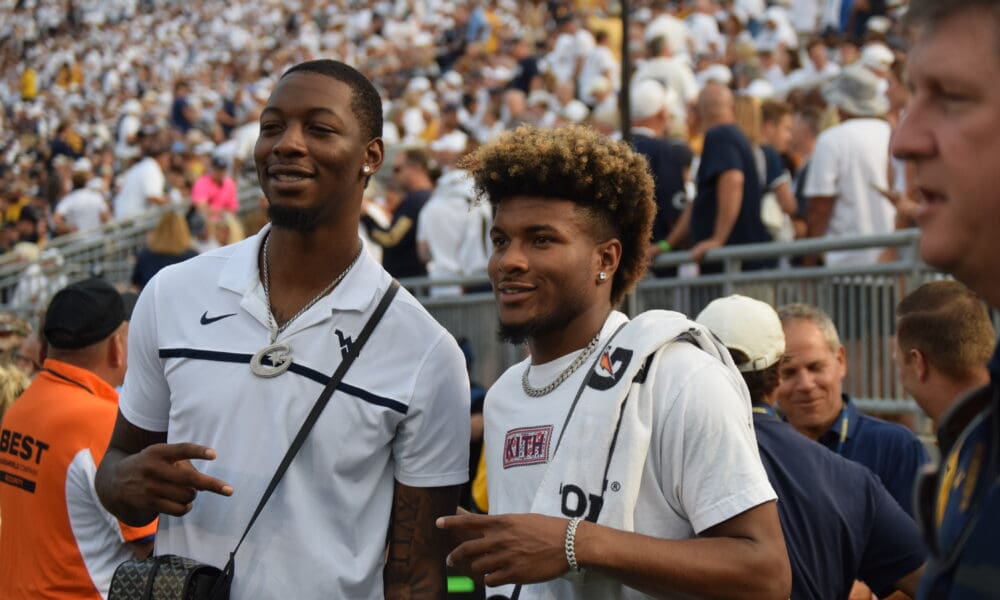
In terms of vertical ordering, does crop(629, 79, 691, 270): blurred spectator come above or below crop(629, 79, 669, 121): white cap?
below

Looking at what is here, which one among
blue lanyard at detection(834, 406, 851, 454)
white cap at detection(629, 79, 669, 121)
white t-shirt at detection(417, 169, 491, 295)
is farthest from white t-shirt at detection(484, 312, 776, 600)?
white t-shirt at detection(417, 169, 491, 295)

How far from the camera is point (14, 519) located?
4.77m

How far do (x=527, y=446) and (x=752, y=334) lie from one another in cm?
102

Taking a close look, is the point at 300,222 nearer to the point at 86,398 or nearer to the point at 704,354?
the point at 704,354

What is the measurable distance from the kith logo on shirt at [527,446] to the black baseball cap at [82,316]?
229 centimetres

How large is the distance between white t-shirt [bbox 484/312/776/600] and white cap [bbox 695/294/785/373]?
0.88 m

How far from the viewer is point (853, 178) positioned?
337 inches

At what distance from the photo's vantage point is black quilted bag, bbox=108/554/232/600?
329cm

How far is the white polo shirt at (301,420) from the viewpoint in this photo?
3398mm

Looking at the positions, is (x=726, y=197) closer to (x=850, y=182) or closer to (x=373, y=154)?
(x=850, y=182)

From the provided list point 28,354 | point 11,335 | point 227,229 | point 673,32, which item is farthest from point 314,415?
point 673,32

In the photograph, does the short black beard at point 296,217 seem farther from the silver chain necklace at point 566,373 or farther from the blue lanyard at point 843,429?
the blue lanyard at point 843,429

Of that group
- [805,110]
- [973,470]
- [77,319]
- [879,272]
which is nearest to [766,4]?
[805,110]

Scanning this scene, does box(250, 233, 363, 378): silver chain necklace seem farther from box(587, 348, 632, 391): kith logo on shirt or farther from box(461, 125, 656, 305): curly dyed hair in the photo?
box(587, 348, 632, 391): kith logo on shirt
